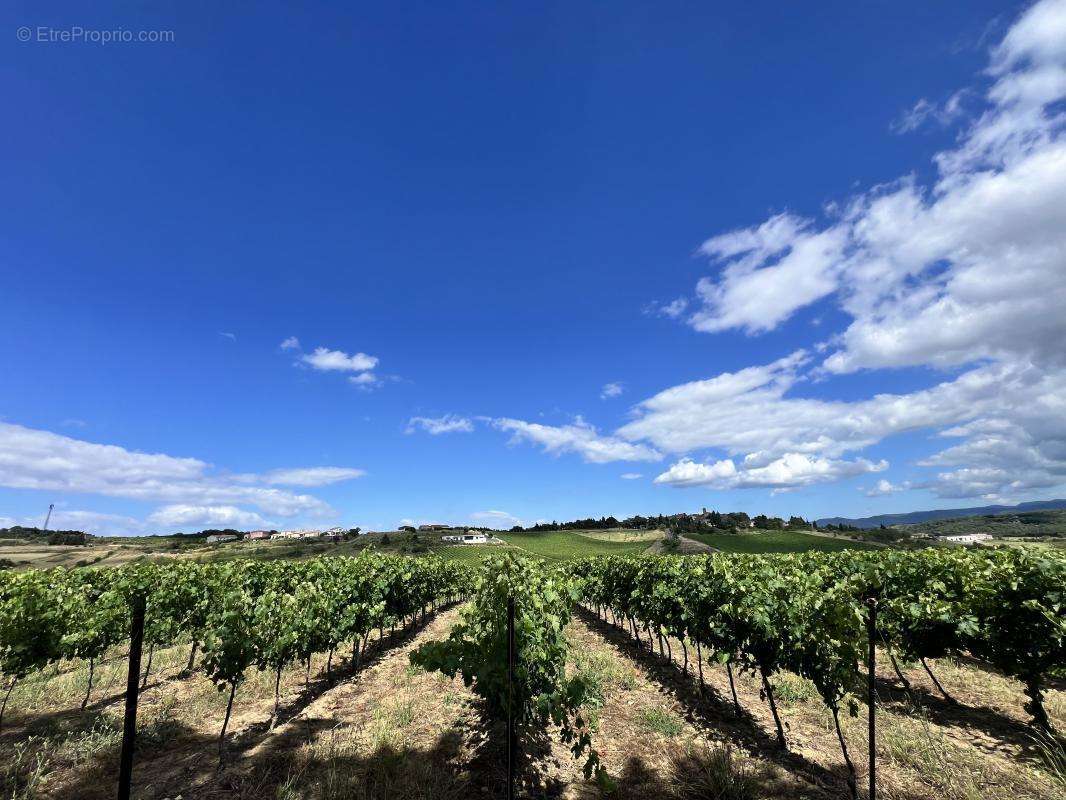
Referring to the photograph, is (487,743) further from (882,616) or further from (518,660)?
(882,616)

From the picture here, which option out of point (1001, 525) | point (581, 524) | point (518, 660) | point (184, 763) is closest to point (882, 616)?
point (518, 660)

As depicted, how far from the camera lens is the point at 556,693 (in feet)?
23.1

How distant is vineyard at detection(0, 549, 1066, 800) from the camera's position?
7320 mm

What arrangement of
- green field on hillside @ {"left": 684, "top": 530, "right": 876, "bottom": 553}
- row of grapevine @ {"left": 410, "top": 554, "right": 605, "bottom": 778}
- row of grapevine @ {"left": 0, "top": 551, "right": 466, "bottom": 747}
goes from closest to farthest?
row of grapevine @ {"left": 410, "top": 554, "right": 605, "bottom": 778} → row of grapevine @ {"left": 0, "top": 551, "right": 466, "bottom": 747} → green field on hillside @ {"left": 684, "top": 530, "right": 876, "bottom": 553}

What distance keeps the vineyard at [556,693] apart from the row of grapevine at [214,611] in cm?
7

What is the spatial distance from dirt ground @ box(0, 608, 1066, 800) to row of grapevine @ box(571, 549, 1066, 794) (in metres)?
0.86

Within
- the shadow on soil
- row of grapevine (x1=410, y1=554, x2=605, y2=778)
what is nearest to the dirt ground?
the shadow on soil

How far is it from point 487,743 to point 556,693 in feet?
8.48

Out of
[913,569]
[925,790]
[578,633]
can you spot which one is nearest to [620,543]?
[578,633]

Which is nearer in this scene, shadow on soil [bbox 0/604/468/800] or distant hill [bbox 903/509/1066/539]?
shadow on soil [bbox 0/604/468/800]

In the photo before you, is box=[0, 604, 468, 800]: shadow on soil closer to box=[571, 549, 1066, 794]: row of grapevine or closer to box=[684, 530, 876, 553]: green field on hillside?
box=[571, 549, 1066, 794]: row of grapevine

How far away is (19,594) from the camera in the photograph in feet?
38.4

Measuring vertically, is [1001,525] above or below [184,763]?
below

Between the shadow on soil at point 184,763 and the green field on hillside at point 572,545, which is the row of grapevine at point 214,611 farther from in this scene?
the green field on hillside at point 572,545
